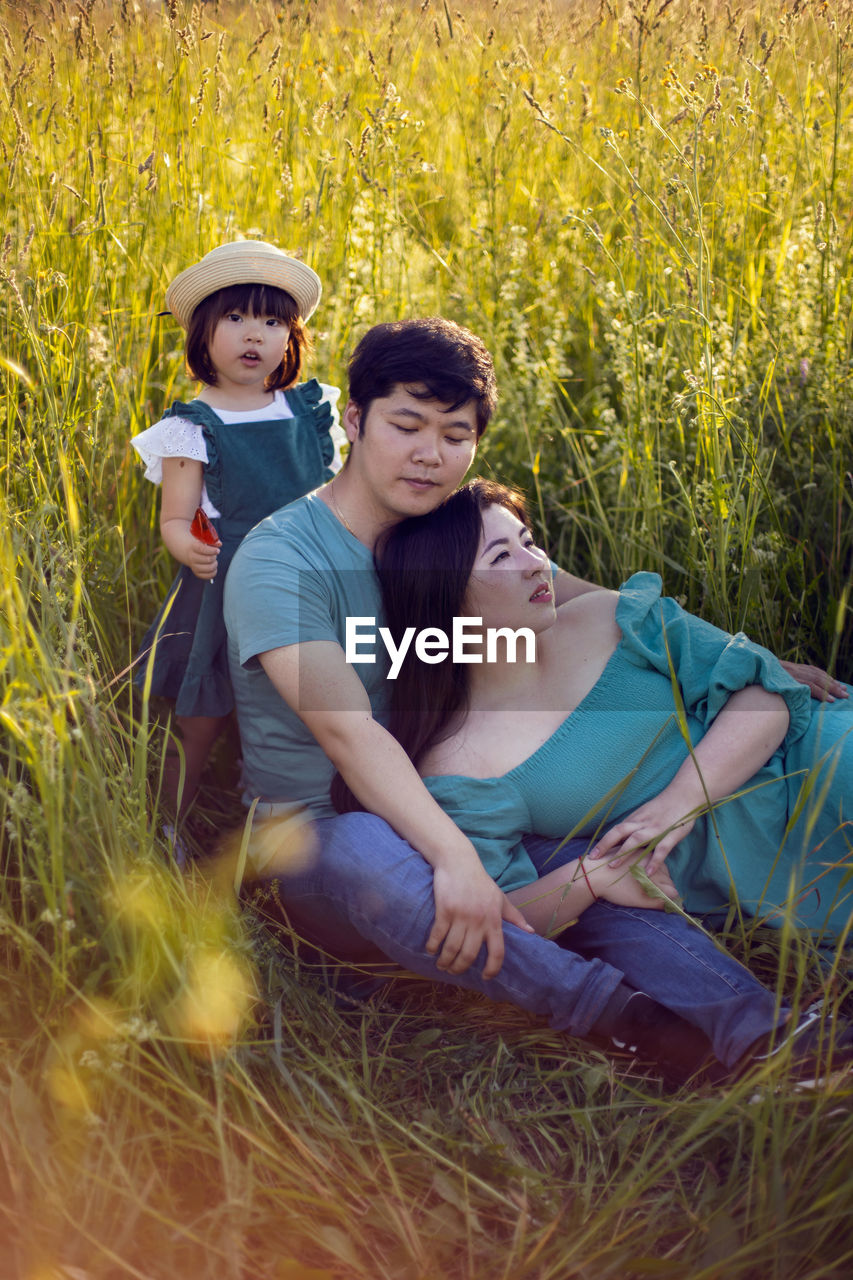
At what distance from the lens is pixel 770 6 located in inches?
113

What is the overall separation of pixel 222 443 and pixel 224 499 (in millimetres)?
133

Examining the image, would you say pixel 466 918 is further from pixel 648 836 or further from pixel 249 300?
pixel 249 300

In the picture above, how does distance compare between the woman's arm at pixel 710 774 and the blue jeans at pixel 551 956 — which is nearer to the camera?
the blue jeans at pixel 551 956

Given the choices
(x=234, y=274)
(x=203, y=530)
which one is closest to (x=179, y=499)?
(x=203, y=530)

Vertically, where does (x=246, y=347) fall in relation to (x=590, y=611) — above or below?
above

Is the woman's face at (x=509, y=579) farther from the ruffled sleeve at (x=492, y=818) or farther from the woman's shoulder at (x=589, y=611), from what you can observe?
the ruffled sleeve at (x=492, y=818)

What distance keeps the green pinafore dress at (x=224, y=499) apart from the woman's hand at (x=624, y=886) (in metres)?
0.97

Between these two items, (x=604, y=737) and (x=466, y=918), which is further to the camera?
(x=604, y=737)

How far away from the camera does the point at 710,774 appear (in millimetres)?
1954

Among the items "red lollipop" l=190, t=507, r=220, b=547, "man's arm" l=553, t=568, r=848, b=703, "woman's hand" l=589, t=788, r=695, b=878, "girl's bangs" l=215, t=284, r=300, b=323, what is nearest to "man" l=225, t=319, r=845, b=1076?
"woman's hand" l=589, t=788, r=695, b=878

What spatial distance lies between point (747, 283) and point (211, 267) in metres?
1.68

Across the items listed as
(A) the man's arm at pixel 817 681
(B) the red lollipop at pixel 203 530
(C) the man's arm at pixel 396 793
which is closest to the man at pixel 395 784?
(C) the man's arm at pixel 396 793

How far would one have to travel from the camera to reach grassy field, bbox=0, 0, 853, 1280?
4.55 feet

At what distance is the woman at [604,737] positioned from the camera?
1.95 meters
